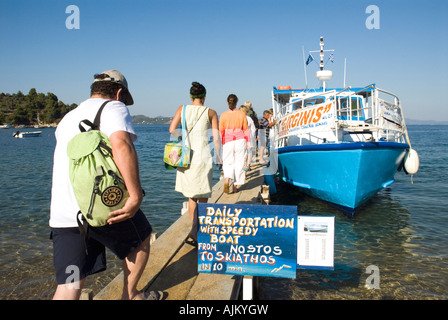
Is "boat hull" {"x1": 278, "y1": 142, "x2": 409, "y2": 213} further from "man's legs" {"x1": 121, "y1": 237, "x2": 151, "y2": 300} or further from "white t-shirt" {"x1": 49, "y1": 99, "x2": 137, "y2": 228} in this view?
"white t-shirt" {"x1": 49, "y1": 99, "x2": 137, "y2": 228}

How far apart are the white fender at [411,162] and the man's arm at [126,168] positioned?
9.16 meters

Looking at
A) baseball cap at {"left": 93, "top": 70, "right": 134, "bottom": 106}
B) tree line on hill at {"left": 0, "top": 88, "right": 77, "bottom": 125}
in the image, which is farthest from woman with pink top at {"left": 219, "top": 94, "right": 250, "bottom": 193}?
tree line on hill at {"left": 0, "top": 88, "right": 77, "bottom": 125}

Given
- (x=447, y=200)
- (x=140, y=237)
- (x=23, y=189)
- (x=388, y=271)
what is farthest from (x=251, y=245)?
(x=23, y=189)

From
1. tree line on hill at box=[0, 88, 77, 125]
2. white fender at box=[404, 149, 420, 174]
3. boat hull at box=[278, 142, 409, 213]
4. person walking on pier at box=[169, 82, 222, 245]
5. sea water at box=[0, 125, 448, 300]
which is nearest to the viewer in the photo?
person walking on pier at box=[169, 82, 222, 245]

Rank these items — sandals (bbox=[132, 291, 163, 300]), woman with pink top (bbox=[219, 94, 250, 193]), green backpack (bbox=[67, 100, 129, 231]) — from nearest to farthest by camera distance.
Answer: green backpack (bbox=[67, 100, 129, 231])
sandals (bbox=[132, 291, 163, 300])
woman with pink top (bbox=[219, 94, 250, 193])

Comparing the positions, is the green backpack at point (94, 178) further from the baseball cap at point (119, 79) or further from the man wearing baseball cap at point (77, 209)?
the baseball cap at point (119, 79)

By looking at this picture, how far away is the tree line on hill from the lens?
429 ft

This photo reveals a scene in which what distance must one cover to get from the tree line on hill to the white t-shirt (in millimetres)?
143424

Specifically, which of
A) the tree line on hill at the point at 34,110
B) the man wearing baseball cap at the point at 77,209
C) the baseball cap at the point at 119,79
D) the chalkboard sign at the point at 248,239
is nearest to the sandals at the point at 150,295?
the chalkboard sign at the point at 248,239

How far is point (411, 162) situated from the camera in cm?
923

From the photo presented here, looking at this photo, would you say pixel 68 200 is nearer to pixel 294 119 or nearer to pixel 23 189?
pixel 294 119

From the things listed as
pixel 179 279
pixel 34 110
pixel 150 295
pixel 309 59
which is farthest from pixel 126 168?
pixel 34 110

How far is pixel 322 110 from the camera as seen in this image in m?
7.79
